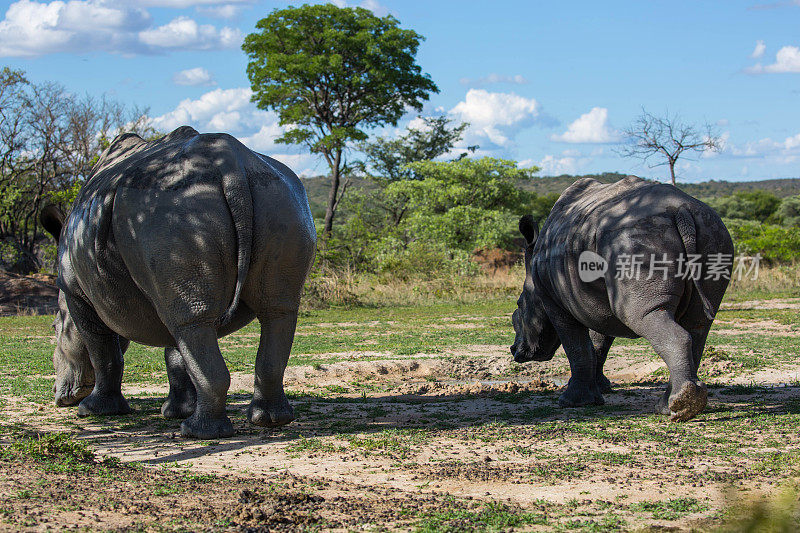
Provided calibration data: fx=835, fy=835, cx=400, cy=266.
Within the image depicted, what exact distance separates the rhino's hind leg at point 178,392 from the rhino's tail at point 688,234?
4.49 metres

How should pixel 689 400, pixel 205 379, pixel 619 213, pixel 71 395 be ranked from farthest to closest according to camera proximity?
pixel 71 395
pixel 619 213
pixel 689 400
pixel 205 379

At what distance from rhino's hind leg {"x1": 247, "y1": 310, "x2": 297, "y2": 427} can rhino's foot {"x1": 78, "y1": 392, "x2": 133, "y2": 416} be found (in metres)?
1.57

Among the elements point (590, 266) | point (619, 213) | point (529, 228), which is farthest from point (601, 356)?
point (619, 213)

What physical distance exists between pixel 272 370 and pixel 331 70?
93.1 feet

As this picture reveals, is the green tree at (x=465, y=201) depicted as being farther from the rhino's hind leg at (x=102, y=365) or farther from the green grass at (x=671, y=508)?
the green grass at (x=671, y=508)

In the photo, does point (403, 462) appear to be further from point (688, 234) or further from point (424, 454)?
point (688, 234)

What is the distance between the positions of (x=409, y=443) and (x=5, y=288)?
59.6 feet

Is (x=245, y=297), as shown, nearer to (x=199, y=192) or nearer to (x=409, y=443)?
(x=199, y=192)

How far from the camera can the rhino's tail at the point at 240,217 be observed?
20.2ft

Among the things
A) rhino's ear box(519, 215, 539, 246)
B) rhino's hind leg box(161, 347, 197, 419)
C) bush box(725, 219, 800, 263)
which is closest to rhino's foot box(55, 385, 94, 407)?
rhino's hind leg box(161, 347, 197, 419)

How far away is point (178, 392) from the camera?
304 inches

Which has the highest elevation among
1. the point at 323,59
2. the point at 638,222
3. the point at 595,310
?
the point at 323,59

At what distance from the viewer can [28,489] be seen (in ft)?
15.3

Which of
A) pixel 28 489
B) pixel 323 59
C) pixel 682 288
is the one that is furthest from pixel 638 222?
pixel 323 59
